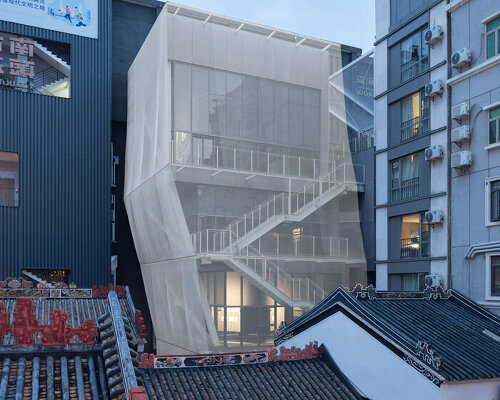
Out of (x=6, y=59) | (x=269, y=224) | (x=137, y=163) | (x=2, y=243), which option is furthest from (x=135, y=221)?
(x=6, y=59)

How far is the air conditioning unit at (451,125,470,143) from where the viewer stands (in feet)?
67.6

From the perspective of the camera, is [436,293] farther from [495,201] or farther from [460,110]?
[460,110]

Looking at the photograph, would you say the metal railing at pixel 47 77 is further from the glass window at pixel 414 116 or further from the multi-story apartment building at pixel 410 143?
the glass window at pixel 414 116

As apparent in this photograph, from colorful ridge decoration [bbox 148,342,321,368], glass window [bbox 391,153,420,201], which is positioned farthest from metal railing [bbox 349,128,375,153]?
colorful ridge decoration [bbox 148,342,321,368]

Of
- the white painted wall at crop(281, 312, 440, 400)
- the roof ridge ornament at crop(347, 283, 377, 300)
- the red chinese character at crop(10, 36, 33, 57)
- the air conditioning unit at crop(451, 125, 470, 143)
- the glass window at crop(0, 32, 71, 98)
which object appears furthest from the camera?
the glass window at crop(0, 32, 71, 98)

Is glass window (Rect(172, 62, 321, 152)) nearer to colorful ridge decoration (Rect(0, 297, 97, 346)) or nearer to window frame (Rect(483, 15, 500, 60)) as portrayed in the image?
window frame (Rect(483, 15, 500, 60))

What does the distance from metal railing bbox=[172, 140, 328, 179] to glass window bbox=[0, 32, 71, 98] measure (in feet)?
33.9

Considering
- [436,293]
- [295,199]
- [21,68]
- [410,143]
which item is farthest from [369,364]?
[21,68]

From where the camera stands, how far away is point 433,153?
2222 centimetres

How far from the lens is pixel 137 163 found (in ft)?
106

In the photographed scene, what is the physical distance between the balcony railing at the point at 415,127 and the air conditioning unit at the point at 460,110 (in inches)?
86.6

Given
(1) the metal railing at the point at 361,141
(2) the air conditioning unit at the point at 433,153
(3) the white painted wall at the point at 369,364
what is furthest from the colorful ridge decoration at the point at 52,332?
(1) the metal railing at the point at 361,141

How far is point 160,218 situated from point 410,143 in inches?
537

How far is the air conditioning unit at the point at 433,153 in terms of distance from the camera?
22.0 meters
